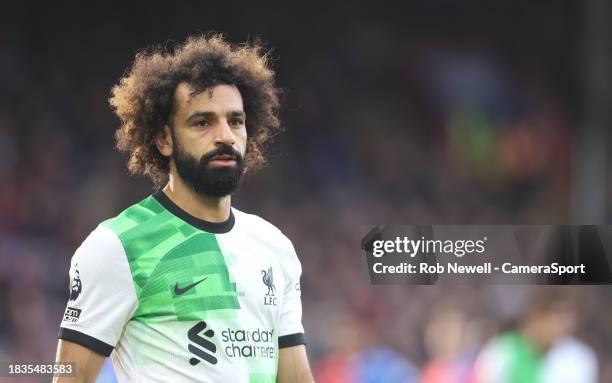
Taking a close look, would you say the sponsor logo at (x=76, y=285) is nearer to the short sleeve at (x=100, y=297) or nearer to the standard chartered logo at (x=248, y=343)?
the short sleeve at (x=100, y=297)

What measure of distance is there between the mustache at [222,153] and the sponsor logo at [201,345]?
0.53 m

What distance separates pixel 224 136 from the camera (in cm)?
387

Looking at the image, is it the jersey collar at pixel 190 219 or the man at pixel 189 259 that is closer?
the man at pixel 189 259

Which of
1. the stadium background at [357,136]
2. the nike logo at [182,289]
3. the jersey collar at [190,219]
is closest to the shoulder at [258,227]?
the jersey collar at [190,219]

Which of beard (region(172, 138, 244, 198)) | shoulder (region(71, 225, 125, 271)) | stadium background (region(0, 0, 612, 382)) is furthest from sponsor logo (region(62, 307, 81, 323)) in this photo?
stadium background (region(0, 0, 612, 382))

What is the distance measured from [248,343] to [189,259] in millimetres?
324

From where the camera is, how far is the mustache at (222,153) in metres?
3.86

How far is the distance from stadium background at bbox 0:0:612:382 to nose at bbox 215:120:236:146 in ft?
19.3

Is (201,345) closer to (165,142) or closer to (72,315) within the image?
(72,315)

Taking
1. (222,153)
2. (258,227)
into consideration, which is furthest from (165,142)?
(258,227)

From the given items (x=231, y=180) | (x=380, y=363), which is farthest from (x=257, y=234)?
(x=380, y=363)

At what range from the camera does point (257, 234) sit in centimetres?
409

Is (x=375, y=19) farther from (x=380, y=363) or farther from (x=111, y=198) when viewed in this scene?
(x=380, y=363)

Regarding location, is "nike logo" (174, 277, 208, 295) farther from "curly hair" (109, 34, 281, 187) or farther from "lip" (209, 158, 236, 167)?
"curly hair" (109, 34, 281, 187)
